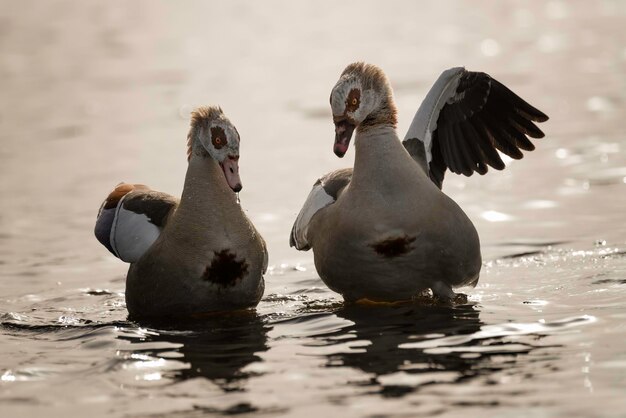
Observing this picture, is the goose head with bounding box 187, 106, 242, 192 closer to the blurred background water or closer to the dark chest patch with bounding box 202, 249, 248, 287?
the dark chest patch with bounding box 202, 249, 248, 287

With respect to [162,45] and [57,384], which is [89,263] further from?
[162,45]

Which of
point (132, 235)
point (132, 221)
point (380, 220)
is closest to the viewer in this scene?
point (380, 220)

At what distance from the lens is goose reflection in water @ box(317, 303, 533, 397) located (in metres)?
8.09

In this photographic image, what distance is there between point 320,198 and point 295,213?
3.12 metres

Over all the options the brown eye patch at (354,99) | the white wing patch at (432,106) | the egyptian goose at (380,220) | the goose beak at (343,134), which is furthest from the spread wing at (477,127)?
the goose beak at (343,134)

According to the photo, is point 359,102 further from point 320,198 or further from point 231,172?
point 231,172

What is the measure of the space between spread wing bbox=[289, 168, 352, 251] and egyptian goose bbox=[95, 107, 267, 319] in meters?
0.65

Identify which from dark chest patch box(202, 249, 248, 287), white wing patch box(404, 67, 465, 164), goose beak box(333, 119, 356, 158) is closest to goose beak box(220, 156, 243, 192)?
dark chest patch box(202, 249, 248, 287)

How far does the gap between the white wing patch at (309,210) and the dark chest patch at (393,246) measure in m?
1.10

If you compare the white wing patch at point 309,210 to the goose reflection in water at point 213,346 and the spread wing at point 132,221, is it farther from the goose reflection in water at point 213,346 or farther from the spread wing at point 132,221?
the spread wing at point 132,221

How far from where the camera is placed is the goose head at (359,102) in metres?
10.1

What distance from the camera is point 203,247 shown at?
1011 centimetres

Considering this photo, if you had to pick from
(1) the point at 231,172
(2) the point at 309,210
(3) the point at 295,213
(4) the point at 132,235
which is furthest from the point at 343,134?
(3) the point at 295,213

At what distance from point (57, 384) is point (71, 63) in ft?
55.7
